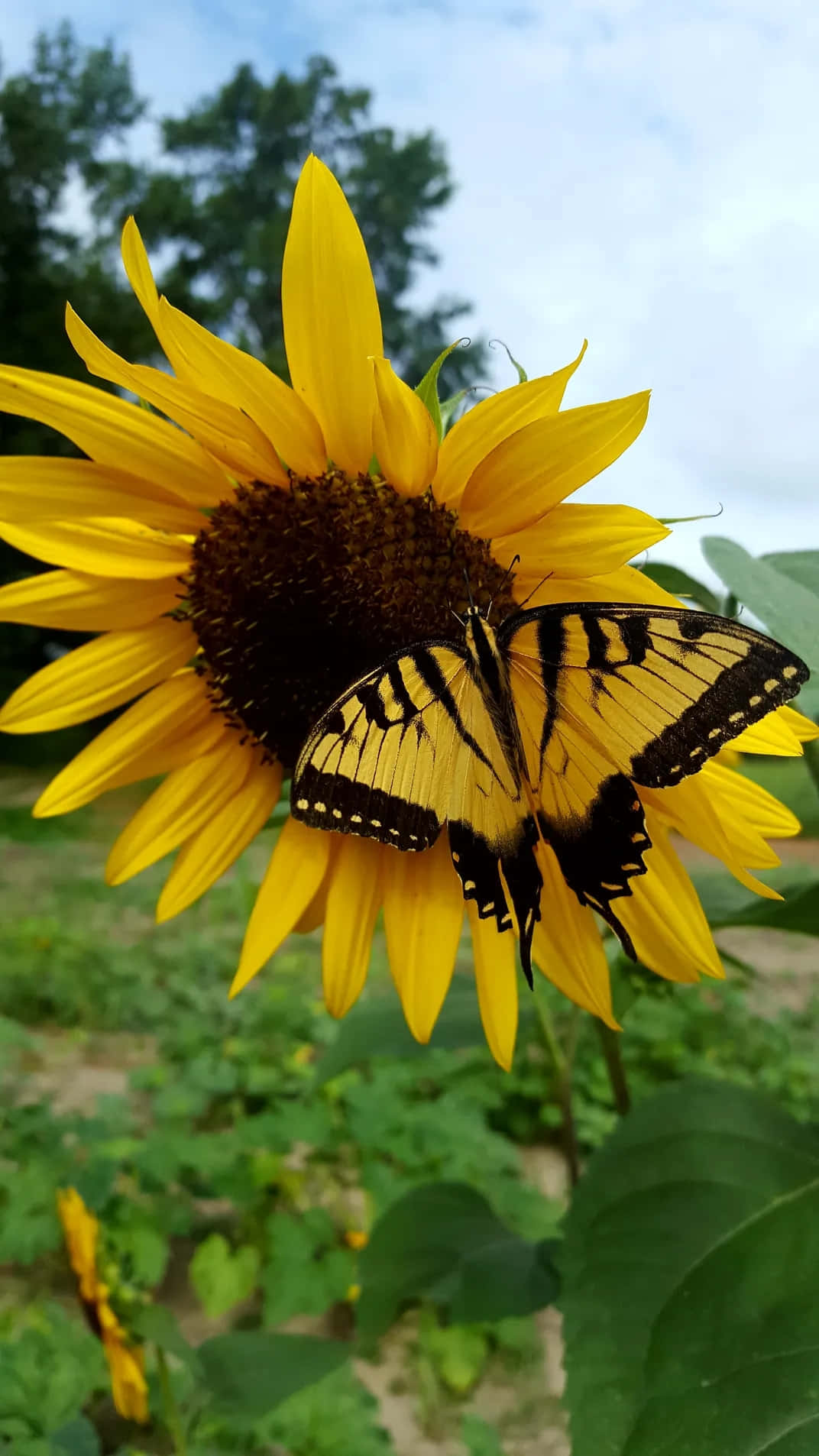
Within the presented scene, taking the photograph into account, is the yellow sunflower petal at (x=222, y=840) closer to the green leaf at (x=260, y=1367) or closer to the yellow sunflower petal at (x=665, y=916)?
the yellow sunflower petal at (x=665, y=916)

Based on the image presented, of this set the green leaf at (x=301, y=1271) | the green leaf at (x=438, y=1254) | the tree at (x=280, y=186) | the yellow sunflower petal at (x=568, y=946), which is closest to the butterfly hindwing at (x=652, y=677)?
the yellow sunflower petal at (x=568, y=946)

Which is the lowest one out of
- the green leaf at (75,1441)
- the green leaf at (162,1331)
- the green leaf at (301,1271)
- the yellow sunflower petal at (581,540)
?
the green leaf at (301,1271)

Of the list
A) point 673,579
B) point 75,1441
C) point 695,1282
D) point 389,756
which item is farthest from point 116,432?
point 75,1441

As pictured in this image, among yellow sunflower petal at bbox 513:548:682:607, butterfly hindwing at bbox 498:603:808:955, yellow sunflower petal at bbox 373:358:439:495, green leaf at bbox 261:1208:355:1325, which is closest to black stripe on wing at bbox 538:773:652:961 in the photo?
butterfly hindwing at bbox 498:603:808:955

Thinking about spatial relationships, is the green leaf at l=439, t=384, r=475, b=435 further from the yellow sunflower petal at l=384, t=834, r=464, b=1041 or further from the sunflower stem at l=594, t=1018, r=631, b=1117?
the sunflower stem at l=594, t=1018, r=631, b=1117

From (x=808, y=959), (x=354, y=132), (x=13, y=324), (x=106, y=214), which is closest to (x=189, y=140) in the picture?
(x=354, y=132)
